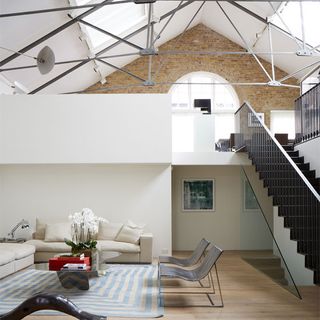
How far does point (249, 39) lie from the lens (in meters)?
15.1

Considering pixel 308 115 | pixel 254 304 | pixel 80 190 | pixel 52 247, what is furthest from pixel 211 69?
pixel 254 304

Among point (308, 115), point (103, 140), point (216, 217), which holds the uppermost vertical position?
point (308, 115)

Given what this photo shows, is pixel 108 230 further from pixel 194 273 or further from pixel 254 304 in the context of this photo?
pixel 254 304

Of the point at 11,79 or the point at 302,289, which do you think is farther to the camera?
the point at 11,79

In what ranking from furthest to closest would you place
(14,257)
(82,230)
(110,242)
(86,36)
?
1. (86,36)
2. (110,242)
3. (14,257)
4. (82,230)

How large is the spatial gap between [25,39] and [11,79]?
1621 mm

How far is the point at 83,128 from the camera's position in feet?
34.7

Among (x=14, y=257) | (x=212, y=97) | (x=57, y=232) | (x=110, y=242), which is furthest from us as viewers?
(x=212, y=97)

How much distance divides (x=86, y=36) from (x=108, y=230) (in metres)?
4.76

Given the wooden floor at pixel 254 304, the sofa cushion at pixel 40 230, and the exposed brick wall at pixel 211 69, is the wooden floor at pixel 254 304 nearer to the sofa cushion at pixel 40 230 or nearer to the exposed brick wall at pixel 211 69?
the sofa cushion at pixel 40 230

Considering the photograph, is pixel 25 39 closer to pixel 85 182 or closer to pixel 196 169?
pixel 85 182

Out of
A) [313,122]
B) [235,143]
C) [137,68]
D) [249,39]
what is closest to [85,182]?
[235,143]

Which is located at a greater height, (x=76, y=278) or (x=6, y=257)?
(x=6, y=257)

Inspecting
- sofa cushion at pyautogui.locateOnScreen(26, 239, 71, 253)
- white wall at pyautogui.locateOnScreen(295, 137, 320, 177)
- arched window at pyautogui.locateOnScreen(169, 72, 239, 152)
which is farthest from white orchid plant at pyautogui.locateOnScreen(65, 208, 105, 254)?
arched window at pyautogui.locateOnScreen(169, 72, 239, 152)
